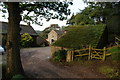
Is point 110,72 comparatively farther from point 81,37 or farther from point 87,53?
point 81,37

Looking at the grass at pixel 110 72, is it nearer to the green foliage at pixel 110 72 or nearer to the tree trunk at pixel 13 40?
the green foliage at pixel 110 72

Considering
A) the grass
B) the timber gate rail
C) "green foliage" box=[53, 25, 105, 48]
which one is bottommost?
the grass

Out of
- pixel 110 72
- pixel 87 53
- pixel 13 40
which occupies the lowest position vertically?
pixel 110 72

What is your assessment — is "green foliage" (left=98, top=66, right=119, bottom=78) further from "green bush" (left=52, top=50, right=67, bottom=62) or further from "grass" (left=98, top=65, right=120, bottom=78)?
"green bush" (left=52, top=50, right=67, bottom=62)

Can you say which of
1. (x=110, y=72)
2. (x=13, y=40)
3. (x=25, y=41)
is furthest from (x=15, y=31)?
(x=25, y=41)

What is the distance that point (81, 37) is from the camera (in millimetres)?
13070

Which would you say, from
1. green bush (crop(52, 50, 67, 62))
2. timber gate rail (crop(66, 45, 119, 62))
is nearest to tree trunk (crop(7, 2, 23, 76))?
green bush (crop(52, 50, 67, 62))

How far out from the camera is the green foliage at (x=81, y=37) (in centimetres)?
1198

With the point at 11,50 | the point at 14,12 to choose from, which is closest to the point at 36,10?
the point at 14,12

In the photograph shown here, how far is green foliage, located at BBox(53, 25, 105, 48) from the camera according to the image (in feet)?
39.3

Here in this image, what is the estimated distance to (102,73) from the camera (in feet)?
26.2

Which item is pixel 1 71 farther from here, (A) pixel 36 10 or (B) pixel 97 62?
(B) pixel 97 62

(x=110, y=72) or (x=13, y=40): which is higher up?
(x=13, y=40)

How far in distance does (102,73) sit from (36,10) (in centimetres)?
684
